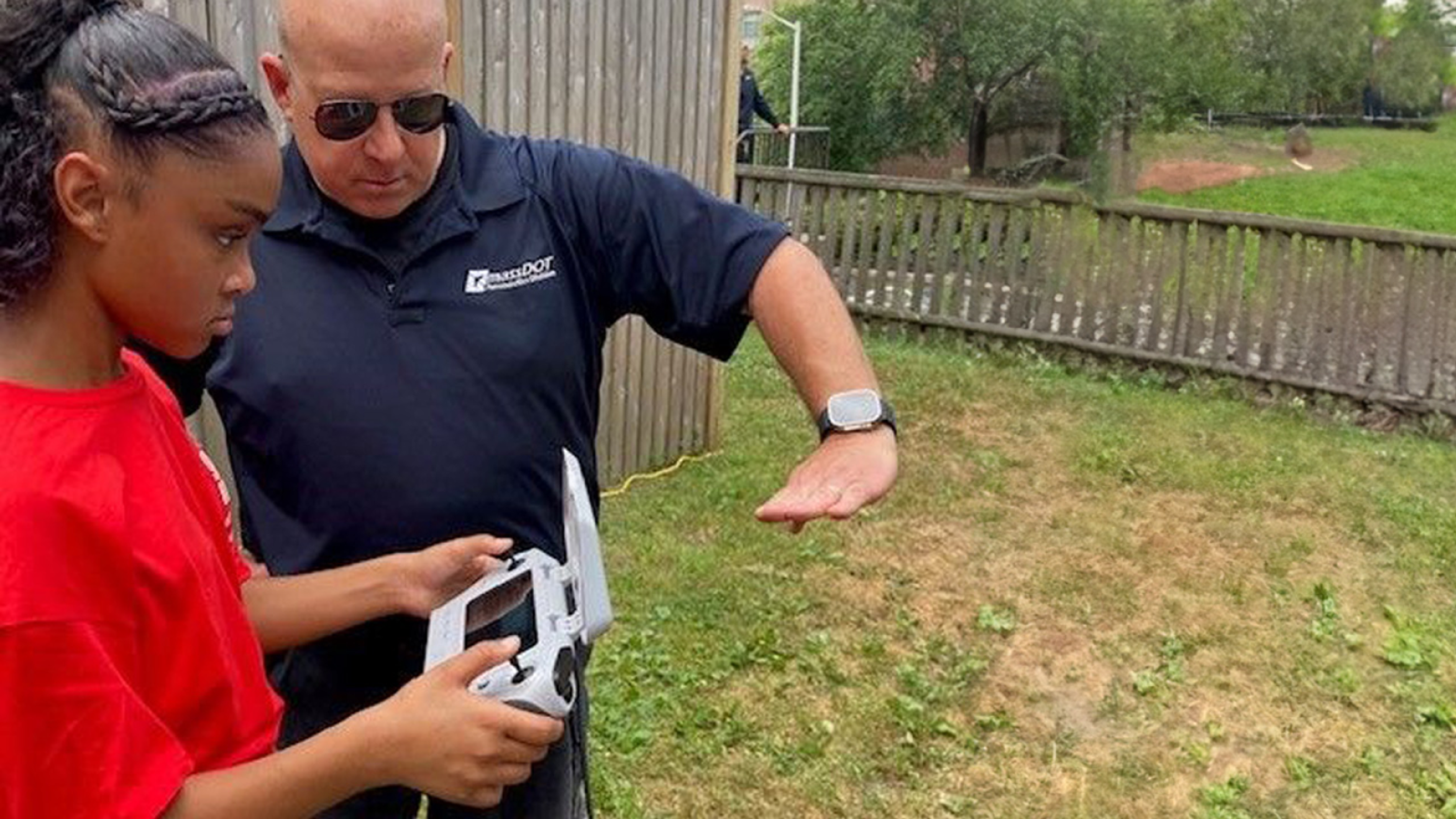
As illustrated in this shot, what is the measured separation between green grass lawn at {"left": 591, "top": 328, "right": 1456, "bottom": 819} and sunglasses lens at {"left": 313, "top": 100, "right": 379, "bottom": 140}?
2.47 metres

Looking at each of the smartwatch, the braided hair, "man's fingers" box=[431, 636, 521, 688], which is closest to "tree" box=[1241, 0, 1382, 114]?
the smartwatch

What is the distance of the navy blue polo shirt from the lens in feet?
6.47

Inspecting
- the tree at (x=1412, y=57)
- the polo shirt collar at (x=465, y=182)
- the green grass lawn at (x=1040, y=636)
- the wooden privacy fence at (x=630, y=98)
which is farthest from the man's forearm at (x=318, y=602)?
the tree at (x=1412, y=57)

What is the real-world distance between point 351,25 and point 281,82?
0.20 meters

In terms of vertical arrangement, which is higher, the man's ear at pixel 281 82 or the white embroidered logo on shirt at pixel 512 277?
the man's ear at pixel 281 82

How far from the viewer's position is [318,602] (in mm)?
1860

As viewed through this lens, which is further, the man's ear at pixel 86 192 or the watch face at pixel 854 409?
the watch face at pixel 854 409

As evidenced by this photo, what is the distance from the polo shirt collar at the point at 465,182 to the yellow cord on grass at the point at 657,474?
4.00 m

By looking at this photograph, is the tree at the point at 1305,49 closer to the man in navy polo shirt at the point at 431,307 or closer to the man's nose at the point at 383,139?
the man in navy polo shirt at the point at 431,307

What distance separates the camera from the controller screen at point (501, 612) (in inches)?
65.8

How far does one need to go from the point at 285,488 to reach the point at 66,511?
34.2 inches

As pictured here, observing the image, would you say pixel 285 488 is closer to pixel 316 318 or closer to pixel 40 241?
pixel 316 318

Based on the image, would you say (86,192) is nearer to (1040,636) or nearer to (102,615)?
(102,615)

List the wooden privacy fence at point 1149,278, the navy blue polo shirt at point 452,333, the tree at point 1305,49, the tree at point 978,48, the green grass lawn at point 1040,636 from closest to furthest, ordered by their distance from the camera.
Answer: the navy blue polo shirt at point 452,333 → the green grass lawn at point 1040,636 → the wooden privacy fence at point 1149,278 → the tree at point 978,48 → the tree at point 1305,49
